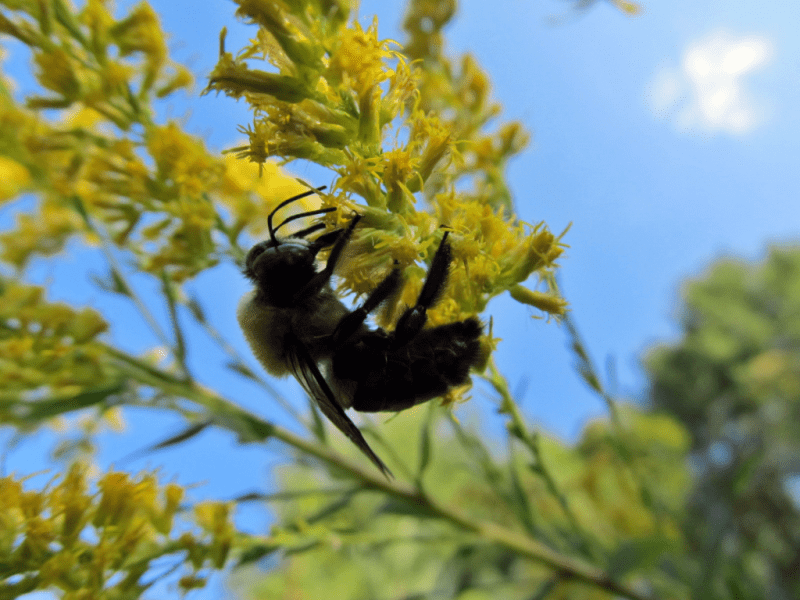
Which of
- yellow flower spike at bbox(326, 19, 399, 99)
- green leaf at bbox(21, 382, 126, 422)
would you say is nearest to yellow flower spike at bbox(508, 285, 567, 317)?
yellow flower spike at bbox(326, 19, 399, 99)

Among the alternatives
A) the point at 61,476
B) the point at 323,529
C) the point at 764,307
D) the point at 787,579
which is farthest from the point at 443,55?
the point at 764,307

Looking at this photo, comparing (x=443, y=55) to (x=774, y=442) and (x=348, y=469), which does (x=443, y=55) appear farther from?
(x=774, y=442)

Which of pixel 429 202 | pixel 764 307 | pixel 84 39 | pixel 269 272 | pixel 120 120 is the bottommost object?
pixel 429 202

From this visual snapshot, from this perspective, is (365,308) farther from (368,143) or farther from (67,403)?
(67,403)

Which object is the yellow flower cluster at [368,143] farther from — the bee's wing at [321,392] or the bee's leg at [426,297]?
the bee's wing at [321,392]

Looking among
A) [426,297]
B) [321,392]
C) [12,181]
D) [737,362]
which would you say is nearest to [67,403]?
[321,392]

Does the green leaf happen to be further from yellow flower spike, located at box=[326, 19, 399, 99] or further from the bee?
yellow flower spike, located at box=[326, 19, 399, 99]
